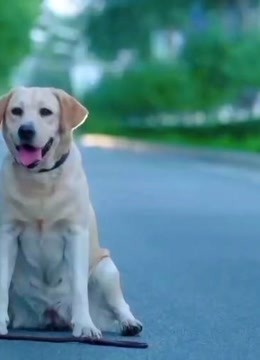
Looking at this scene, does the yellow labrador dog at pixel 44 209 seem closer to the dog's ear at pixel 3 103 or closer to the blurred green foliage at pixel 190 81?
the dog's ear at pixel 3 103

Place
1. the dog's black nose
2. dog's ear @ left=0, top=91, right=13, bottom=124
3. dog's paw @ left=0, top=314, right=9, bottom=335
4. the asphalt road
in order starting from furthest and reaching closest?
the asphalt road
dog's paw @ left=0, top=314, right=9, bottom=335
dog's ear @ left=0, top=91, right=13, bottom=124
the dog's black nose

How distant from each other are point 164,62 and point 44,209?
54074 mm

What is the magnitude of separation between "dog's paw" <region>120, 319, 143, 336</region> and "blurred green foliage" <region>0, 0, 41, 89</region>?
48655mm

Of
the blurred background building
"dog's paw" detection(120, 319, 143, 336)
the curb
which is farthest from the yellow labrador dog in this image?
the blurred background building

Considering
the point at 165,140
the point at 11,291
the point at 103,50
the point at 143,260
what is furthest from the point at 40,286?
the point at 103,50

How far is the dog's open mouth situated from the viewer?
750 centimetres

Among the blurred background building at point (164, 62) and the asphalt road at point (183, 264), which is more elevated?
the asphalt road at point (183, 264)

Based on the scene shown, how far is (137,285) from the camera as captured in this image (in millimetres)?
11203

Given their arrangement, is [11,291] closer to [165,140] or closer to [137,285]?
[137,285]

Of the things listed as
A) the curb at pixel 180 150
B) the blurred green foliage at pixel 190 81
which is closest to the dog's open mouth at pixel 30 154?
the curb at pixel 180 150

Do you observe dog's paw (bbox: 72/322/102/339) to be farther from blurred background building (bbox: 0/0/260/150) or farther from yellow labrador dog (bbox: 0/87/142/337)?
blurred background building (bbox: 0/0/260/150)

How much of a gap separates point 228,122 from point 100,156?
1276cm

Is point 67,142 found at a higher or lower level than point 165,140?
higher

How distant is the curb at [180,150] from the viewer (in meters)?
38.8
